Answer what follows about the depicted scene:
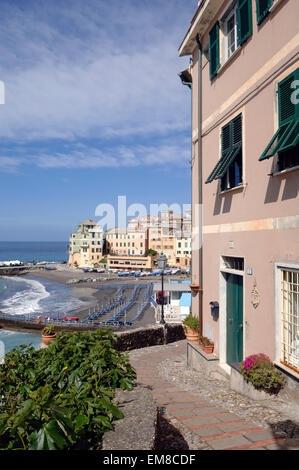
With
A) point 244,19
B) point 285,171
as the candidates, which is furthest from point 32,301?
point 285,171

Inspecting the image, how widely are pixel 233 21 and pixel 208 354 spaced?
27.1 ft

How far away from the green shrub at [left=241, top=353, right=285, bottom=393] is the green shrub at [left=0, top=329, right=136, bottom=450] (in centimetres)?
272

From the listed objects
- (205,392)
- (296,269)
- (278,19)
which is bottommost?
(205,392)

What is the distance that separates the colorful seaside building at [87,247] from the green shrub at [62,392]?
10432cm

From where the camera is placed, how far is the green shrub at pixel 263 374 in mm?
5548

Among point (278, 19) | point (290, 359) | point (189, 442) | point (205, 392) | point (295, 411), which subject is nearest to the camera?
point (189, 442)

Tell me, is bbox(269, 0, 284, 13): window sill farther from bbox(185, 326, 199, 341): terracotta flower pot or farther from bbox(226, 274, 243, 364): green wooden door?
bbox(185, 326, 199, 341): terracotta flower pot

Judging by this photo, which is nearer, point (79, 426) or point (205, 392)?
point (79, 426)

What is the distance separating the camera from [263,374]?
5652 millimetres

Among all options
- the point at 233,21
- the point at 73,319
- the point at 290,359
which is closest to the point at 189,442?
the point at 290,359

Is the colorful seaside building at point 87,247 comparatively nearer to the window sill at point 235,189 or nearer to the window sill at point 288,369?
the window sill at point 235,189

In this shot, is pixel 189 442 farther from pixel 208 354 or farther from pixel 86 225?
pixel 86 225

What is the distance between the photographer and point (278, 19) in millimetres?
5914

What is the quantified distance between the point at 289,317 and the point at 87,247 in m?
105
